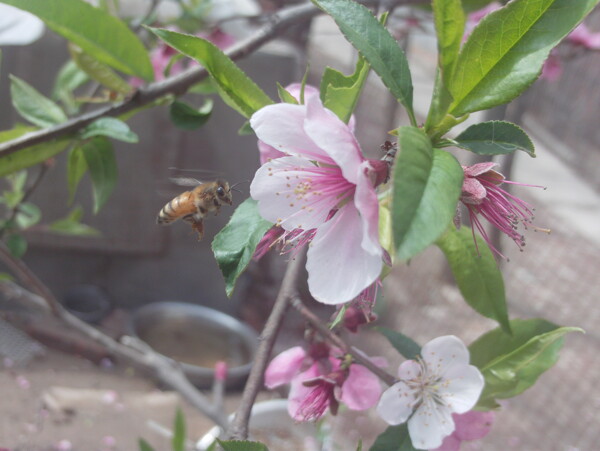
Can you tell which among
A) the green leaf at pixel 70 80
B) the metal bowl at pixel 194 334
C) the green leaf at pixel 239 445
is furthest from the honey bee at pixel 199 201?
the metal bowl at pixel 194 334


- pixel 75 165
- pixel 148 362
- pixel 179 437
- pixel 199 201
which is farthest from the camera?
pixel 148 362

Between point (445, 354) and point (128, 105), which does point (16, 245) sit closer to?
point (128, 105)

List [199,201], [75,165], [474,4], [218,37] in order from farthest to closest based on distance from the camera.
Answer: [218,37] < [474,4] < [75,165] < [199,201]

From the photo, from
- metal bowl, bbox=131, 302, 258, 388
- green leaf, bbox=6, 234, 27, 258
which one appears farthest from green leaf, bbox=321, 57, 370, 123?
metal bowl, bbox=131, 302, 258, 388

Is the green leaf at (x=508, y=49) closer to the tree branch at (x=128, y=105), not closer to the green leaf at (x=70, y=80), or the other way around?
the tree branch at (x=128, y=105)

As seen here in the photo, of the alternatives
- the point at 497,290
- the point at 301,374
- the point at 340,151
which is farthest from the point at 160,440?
the point at 340,151

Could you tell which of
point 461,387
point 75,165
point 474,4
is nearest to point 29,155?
point 75,165

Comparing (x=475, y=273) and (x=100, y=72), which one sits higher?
(x=100, y=72)

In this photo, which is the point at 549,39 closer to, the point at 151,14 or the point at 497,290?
the point at 497,290
